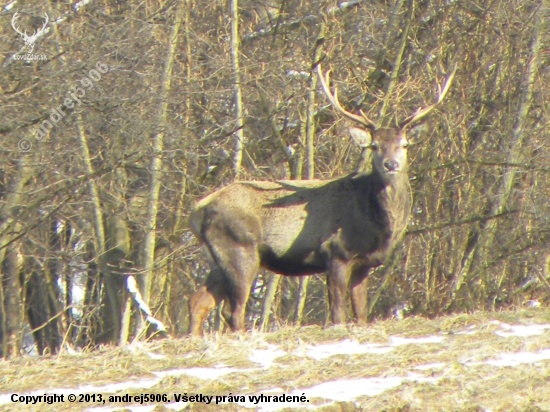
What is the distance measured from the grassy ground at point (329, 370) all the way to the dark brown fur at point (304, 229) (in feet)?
5.77

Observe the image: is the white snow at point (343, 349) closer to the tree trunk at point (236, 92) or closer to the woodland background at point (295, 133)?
the woodland background at point (295, 133)

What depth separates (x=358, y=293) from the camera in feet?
34.0

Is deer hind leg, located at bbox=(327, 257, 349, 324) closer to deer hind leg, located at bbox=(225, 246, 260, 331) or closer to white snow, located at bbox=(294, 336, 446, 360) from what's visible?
deer hind leg, located at bbox=(225, 246, 260, 331)

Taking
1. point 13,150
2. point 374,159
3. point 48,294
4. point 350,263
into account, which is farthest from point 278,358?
point 48,294

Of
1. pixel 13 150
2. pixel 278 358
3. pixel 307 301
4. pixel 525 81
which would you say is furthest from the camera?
pixel 307 301

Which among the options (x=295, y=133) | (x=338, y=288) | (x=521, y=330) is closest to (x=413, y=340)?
(x=521, y=330)

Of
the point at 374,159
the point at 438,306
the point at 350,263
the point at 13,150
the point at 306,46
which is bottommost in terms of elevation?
the point at 438,306

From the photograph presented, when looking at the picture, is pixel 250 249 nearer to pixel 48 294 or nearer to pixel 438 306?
pixel 438 306

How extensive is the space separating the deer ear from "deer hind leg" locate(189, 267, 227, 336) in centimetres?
206

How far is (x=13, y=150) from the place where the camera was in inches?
534

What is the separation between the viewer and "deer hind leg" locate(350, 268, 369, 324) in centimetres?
1027

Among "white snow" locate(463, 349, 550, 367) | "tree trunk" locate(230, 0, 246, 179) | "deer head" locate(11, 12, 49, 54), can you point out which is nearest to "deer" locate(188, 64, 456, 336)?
"white snow" locate(463, 349, 550, 367)

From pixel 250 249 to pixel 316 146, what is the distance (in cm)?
583

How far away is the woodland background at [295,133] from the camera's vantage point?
14641 millimetres
